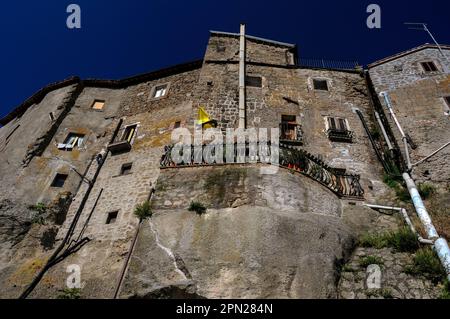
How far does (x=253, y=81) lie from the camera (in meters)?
18.0

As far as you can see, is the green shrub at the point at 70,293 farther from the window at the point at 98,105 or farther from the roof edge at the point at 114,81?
the roof edge at the point at 114,81

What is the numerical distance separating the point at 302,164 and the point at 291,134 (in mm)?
4024

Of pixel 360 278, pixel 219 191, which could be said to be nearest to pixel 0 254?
pixel 219 191

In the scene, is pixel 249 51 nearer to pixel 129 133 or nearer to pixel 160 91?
pixel 160 91

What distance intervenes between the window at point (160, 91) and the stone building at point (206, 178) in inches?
3.6

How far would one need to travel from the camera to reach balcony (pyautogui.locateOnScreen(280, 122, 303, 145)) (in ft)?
49.1

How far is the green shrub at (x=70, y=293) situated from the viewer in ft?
33.0

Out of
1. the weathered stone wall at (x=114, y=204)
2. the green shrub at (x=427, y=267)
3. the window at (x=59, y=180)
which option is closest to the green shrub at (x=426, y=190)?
the green shrub at (x=427, y=267)

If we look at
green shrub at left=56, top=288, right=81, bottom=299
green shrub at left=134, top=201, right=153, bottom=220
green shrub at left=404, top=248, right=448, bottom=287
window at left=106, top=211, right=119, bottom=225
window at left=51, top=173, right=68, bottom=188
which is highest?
window at left=51, top=173, right=68, bottom=188

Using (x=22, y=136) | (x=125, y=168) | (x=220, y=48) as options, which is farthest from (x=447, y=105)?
(x=22, y=136)

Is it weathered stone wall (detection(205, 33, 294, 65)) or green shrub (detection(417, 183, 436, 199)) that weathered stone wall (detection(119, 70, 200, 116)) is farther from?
green shrub (detection(417, 183, 436, 199))

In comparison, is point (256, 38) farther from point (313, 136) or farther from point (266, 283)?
point (266, 283)

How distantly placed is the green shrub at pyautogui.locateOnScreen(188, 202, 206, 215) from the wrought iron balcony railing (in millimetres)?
1913

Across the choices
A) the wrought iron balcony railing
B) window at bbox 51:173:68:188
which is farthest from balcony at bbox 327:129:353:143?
window at bbox 51:173:68:188
